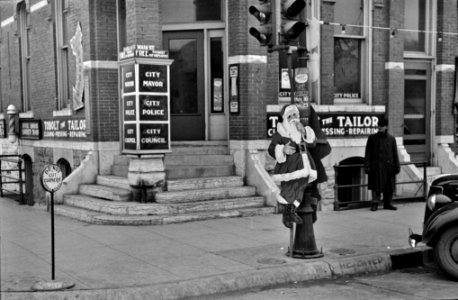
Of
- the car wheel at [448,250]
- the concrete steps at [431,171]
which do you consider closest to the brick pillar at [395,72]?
the concrete steps at [431,171]

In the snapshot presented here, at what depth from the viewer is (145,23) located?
11547 mm

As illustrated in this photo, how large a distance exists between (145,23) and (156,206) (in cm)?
357

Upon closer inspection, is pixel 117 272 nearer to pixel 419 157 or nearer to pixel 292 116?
pixel 292 116

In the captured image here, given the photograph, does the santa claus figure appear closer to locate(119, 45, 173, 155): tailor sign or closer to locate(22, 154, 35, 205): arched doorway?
locate(119, 45, 173, 155): tailor sign

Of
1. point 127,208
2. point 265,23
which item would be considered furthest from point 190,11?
point 265,23

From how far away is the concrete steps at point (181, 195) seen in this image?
10.9 meters

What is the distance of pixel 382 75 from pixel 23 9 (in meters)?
11.0

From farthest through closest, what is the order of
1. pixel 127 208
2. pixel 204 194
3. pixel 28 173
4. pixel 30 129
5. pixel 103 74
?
pixel 28 173 < pixel 30 129 < pixel 103 74 < pixel 204 194 < pixel 127 208

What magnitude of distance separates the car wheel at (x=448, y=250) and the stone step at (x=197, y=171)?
5599 mm

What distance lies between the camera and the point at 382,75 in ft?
47.2

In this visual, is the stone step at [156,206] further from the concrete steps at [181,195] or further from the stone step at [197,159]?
the stone step at [197,159]

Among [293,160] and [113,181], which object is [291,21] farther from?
[113,181]

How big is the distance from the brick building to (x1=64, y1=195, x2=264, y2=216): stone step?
0.67 m

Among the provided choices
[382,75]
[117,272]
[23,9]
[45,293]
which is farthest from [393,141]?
[23,9]
